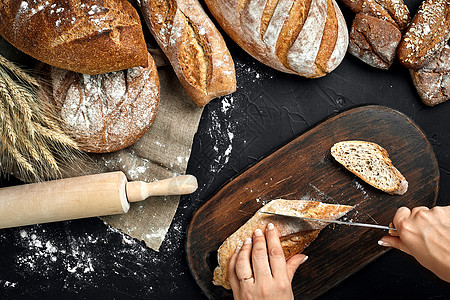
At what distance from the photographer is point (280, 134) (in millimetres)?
2125

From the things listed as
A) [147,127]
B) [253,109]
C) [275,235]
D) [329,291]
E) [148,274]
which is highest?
[253,109]

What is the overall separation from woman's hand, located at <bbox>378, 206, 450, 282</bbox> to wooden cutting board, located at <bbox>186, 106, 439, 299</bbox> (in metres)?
0.29

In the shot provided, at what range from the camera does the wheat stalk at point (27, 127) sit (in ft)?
5.47

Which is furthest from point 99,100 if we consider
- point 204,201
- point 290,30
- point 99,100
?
point 290,30

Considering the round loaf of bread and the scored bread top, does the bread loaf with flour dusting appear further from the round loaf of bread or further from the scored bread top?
the scored bread top

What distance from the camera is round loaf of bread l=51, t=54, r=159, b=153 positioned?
6.04 ft

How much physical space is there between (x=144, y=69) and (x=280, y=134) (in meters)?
0.81

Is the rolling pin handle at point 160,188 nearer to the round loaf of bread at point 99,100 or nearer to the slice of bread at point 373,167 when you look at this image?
the round loaf of bread at point 99,100

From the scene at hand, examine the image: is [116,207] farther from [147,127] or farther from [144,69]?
[144,69]

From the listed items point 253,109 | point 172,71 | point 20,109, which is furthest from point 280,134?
point 20,109

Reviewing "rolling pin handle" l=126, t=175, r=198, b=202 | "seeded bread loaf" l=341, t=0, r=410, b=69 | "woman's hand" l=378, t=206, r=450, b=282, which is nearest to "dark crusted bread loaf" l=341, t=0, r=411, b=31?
"seeded bread loaf" l=341, t=0, r=410, b=69

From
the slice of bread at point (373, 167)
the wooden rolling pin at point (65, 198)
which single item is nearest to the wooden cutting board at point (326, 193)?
the slice of bread at point (373, 167)

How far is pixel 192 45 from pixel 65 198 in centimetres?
97

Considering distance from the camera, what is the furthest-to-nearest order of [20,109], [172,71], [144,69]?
1. [172,71]
2. [144,69]
3. [20,109]
